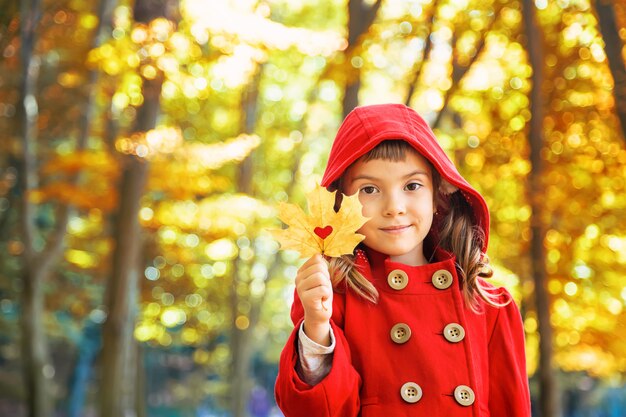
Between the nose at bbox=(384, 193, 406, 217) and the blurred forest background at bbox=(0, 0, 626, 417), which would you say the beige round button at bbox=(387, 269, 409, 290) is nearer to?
the nose at bbox=(384, 193, 406, 217)

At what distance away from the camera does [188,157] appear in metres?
9.48

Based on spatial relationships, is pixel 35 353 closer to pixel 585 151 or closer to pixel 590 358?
pixel 585 151

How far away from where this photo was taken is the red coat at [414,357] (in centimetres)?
210

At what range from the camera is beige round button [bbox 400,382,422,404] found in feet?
6.98

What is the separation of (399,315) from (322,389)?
317 mm

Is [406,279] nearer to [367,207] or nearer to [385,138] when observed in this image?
[367,207]

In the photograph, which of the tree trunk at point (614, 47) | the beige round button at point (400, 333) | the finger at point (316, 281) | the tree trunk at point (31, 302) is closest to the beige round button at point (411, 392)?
the beige round button at point (400, 333)

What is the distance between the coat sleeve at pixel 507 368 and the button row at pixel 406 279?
0.17 meters

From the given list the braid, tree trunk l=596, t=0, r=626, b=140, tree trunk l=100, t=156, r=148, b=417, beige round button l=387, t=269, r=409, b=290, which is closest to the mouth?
beige round button l=387, t=269, r=409, b=290

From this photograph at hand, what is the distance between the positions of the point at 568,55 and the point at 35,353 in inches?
266

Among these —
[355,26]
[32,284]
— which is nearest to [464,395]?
[355,26]

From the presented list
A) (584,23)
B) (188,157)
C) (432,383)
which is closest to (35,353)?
(188,157)

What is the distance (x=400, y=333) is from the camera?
2201 mm

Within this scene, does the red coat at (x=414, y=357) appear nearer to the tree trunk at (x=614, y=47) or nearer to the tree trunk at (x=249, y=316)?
the tree trunk at (x=614, y=47)
